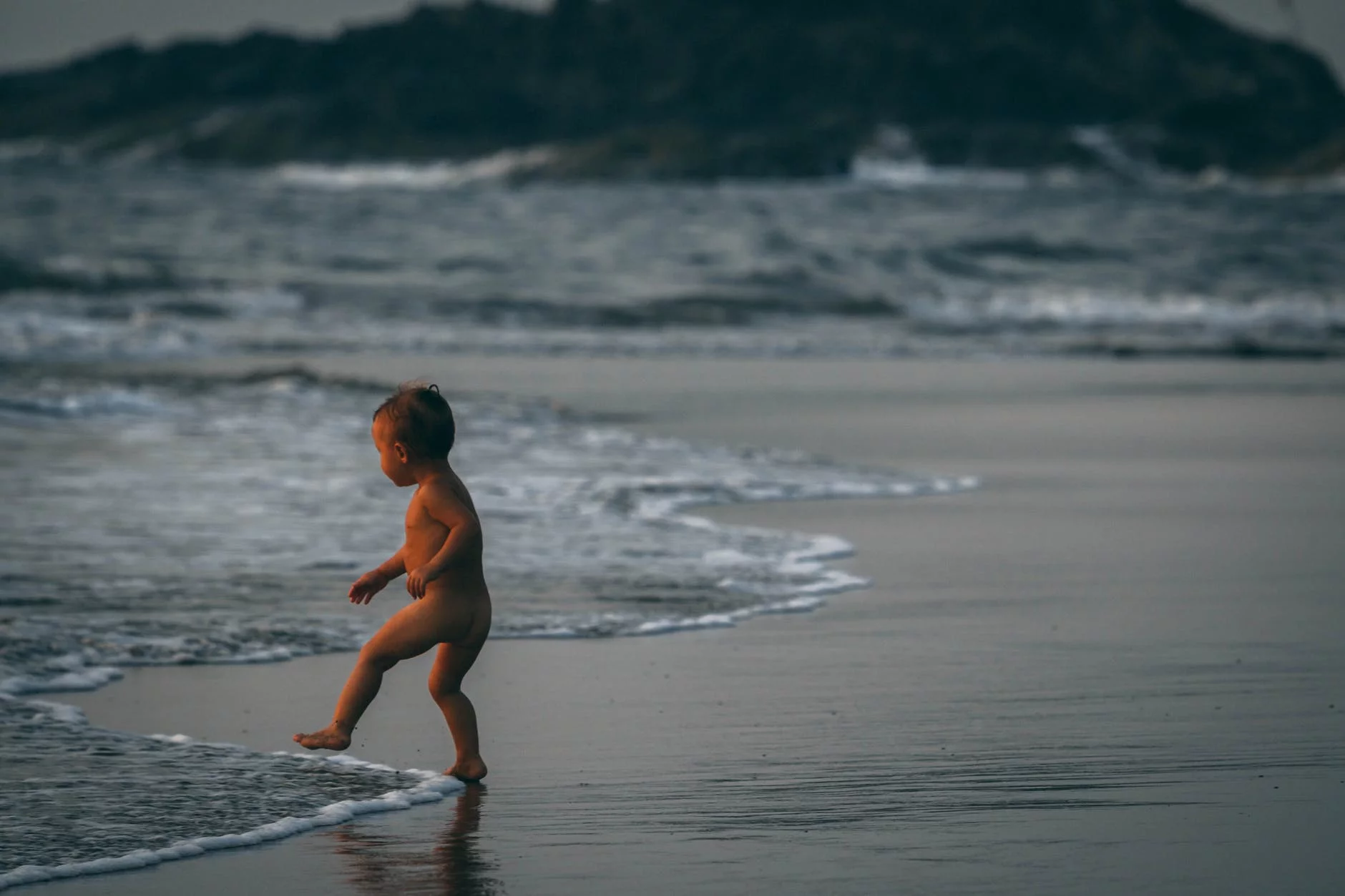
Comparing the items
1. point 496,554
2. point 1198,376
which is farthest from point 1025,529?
point 1198,376

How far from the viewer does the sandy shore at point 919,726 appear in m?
3.77

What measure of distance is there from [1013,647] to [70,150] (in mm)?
143882

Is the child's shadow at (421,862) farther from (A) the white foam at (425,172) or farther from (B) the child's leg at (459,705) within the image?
(A) the white foam at (425,172)

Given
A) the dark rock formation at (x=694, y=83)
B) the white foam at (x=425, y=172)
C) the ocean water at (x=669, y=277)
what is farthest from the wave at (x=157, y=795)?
the dark rock formation at (x=694, y=83)

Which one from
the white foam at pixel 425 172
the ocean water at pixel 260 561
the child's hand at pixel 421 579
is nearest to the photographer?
the ocean water at pixel 260 561

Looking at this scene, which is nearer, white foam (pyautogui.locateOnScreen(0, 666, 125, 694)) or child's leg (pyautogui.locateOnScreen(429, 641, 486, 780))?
child's leg (pyautogui.locateOnScreen(429, 641, 486, 780))

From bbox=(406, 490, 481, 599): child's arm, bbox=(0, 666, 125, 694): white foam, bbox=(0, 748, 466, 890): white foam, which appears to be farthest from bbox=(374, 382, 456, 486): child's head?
bbox=(0, 666, 125, 694): white foam

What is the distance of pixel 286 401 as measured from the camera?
1448 cm

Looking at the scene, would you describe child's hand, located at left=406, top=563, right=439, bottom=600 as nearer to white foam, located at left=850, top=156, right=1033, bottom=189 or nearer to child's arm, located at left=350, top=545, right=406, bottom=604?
child's arm, located at left=350, top=545, right=406, bottom=604

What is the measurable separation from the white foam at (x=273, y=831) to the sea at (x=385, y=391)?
1 cm

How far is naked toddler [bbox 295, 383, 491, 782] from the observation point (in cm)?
456

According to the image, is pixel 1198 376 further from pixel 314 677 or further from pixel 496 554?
pixel 314 677

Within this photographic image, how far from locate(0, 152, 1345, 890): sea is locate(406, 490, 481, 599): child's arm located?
468 millimetres

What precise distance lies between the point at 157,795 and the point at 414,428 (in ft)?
3.29
